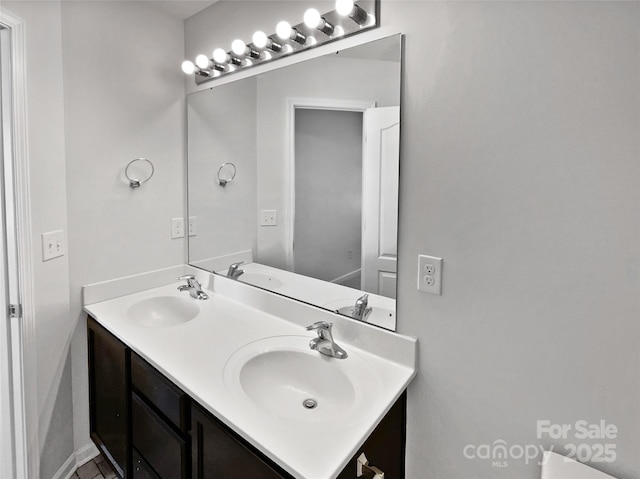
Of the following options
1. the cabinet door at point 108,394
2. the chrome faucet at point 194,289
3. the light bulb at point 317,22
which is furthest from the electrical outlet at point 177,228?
the light bulb at point 317,22

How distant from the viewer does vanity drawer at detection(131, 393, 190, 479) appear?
1.15 meters

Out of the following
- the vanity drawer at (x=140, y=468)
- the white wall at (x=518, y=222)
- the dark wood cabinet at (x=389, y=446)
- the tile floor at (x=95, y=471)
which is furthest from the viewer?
the tile floor at (x=95, y=471)

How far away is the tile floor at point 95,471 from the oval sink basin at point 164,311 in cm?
71

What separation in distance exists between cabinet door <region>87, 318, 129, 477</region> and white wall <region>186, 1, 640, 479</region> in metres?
1.17

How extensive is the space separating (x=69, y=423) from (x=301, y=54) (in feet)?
6.65

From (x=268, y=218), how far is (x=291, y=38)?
0.77 m

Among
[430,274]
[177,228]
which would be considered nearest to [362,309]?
[430,274]

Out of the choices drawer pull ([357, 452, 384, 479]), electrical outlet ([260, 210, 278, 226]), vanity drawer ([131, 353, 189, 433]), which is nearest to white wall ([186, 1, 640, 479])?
drawer pull ([357, 452, 384, 479])

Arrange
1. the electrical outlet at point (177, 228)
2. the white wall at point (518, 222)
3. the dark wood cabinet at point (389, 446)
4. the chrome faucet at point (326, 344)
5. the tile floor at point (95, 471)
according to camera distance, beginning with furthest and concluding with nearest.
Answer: the electrical outlet at point (177, 228) → the tile floor at point (95, 471) → the chrome faucet at point (326, 344) → the dark wood cabinet at point (389, 446) → the white wall at point (518, 222)

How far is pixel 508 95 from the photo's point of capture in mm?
951

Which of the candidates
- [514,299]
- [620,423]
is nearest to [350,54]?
[514,299]

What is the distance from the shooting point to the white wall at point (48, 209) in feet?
4.55

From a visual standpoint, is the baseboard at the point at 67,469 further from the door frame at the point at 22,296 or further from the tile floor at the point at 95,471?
the door frame at the point at 22,296

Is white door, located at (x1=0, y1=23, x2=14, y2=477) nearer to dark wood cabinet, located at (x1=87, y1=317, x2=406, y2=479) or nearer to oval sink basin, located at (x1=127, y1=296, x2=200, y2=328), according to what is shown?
dark wood cabinet, located at (x1=87, y1=317, x2=406, y2=479)
